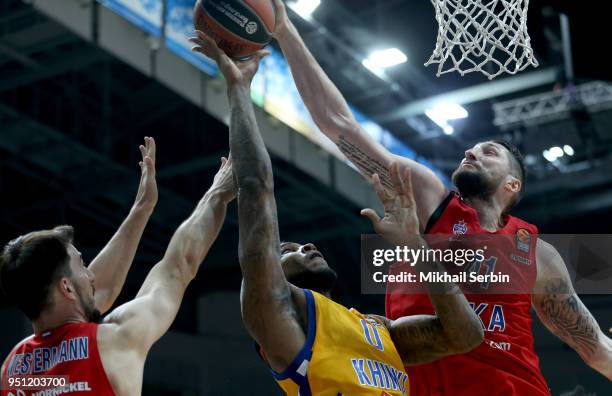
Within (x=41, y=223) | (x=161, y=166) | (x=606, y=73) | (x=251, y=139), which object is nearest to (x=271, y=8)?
(x=251, y=139)

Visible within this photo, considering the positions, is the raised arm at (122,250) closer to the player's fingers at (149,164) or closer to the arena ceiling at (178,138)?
the player's fingers at (149,164)

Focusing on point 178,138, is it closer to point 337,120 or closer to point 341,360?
point 337,120

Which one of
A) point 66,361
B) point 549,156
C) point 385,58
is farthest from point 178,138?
point 66,361

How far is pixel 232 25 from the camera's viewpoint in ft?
10.7

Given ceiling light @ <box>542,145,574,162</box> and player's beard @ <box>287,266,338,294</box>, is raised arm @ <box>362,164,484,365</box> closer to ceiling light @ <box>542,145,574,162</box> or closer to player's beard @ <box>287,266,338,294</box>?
player's beard @ <box>287,266,338,294</box>

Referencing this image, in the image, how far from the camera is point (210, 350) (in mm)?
12570

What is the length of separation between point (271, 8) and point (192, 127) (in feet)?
26.5

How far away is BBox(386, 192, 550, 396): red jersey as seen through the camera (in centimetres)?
330

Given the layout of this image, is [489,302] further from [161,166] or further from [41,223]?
[41,223]

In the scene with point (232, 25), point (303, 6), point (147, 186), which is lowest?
point (147, 186)

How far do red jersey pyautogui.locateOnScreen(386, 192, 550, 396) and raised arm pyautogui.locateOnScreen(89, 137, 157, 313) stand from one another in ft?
3.46

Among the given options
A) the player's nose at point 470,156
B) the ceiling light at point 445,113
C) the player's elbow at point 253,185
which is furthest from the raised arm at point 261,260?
the ceiling light at point 445,113

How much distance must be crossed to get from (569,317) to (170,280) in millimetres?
1858

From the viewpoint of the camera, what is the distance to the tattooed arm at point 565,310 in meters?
3.74
